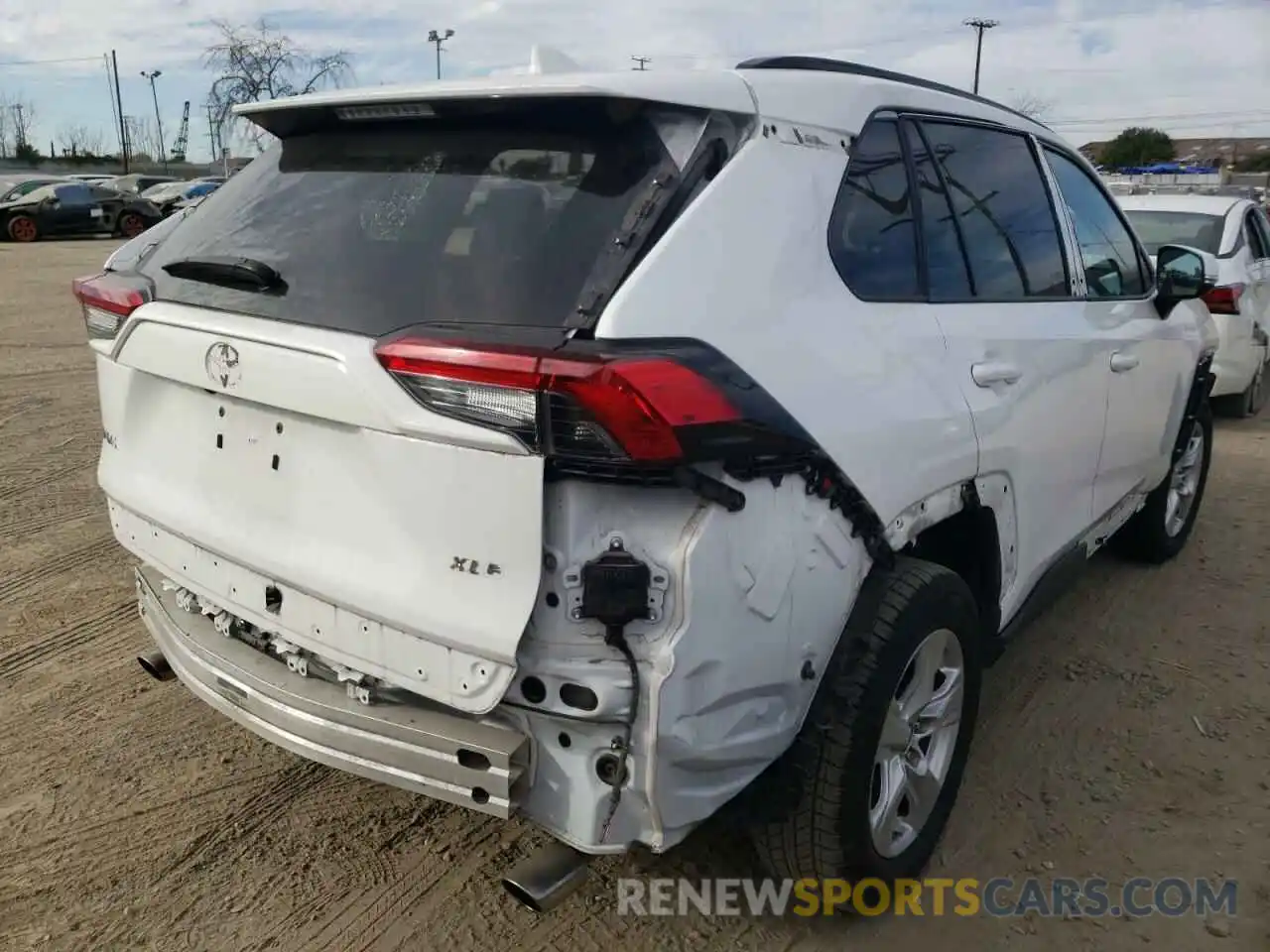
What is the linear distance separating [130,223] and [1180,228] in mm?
26304

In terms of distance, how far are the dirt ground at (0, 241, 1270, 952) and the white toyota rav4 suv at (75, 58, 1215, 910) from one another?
1.27ft

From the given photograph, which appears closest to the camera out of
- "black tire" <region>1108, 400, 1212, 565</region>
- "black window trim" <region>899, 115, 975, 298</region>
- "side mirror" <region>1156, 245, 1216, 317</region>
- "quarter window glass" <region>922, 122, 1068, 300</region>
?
"black window trim" <region>899, 115, 975, 298</region>

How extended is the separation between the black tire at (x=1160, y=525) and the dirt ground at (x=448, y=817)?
0.49 meters

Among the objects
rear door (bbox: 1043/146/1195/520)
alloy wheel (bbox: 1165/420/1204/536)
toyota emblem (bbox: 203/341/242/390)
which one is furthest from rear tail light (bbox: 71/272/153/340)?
alloy wheel (bbox: 1165/420/1204/536)

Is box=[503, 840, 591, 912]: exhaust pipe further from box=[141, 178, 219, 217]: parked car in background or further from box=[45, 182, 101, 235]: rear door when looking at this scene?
box=[141, 178, 219, 217]: parked car in background

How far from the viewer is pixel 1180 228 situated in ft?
27.1

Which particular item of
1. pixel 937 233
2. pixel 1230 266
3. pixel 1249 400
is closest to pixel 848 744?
pixel 937 233

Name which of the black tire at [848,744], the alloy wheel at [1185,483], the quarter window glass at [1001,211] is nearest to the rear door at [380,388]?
the black tire at [848,744]

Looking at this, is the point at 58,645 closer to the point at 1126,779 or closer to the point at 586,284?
the point at 586,284

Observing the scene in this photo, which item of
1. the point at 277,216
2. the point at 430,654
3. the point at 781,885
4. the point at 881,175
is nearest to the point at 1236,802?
the point at 781,885

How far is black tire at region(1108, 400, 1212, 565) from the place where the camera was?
4945 mm

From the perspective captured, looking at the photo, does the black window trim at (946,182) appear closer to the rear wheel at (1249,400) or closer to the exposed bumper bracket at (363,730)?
the exposed bumper bracket at (363,730)

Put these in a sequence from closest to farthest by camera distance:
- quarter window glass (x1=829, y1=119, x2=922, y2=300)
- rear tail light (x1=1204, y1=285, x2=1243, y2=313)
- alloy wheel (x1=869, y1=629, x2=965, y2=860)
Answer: quarter window glass (x1=829, y1=119, x2=922, y2=300) < alloy wheel (x1=869, y1=629, x2=965, y2=860) < rear tail light (x1=1204, y1=285, x2=1243, y2=313)

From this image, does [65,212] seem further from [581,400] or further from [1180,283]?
[581,400]
